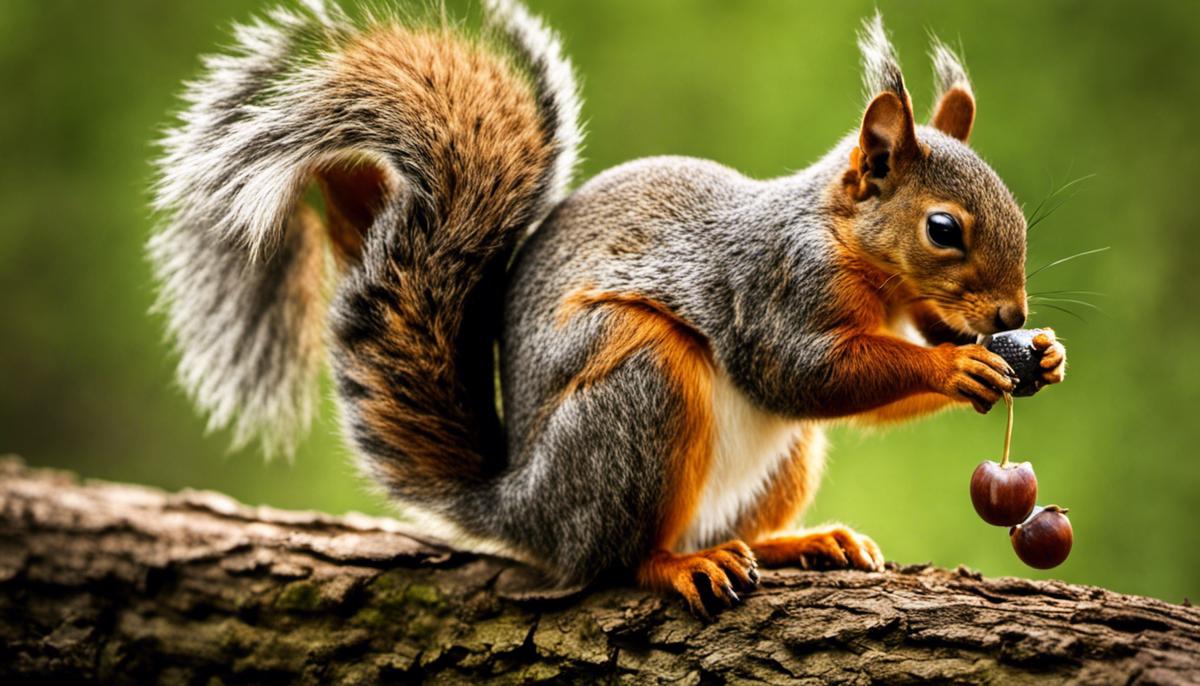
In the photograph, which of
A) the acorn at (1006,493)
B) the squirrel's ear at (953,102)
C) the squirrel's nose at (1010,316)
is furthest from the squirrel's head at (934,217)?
the acorn at (1006,493)

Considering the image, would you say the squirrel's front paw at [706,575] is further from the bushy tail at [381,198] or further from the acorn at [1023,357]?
the acorn at [1023,357]

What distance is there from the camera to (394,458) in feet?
7.18

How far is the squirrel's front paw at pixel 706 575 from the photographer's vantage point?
1.82 meters

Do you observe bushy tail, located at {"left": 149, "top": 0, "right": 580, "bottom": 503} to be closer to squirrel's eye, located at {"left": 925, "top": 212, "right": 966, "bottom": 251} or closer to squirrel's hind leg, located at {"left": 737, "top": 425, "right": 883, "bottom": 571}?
squirrel's hind leg, located at {"left": 737, "top": 425, "right": 883, "bottom": 571}

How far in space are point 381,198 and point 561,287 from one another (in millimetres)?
488

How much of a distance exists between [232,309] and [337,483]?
62.4 inches

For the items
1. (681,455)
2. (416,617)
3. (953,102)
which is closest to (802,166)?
(953,102)

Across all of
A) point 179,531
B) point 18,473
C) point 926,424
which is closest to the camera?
point 179,531

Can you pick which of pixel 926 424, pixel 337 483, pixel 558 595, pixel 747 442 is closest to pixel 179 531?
pixel 558 595

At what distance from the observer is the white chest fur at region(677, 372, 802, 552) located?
2.05 m

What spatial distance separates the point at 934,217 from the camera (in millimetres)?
1849

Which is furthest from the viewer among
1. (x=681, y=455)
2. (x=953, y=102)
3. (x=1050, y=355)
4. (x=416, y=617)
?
(x=953, y=102)

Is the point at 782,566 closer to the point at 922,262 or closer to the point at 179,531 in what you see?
the point at 922,262

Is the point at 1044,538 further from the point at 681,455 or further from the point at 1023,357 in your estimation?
the point at 681,455
